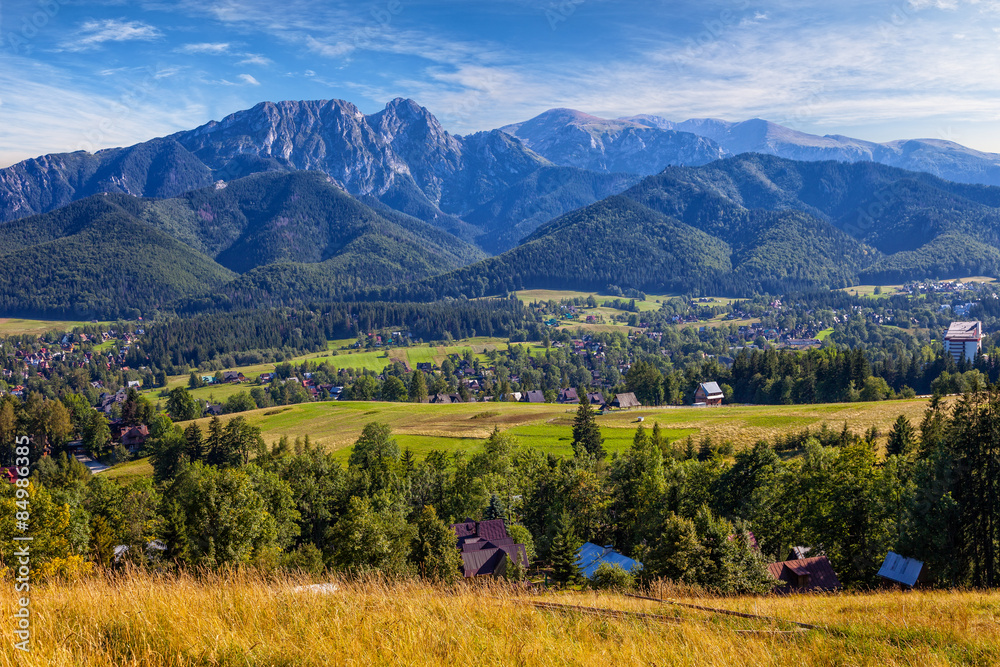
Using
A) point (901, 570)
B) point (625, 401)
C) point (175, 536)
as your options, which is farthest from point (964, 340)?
point (175, 536)

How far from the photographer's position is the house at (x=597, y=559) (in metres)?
38.3

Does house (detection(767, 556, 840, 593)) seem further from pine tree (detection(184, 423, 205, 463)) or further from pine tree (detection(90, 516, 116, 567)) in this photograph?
pine tree (detection(184, 423, 205, 463))

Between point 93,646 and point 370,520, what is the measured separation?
32.2 metres

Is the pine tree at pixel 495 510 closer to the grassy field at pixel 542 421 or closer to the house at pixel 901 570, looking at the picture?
the grassy field at pixel 542 421

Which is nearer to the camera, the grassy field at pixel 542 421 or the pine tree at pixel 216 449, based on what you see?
the pine tree at pixel 216 449

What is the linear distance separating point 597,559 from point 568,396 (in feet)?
386

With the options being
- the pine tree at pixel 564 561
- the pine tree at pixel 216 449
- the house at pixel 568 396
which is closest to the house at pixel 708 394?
the house at pixel 568 396

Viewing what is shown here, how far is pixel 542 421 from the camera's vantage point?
10106 centimetres

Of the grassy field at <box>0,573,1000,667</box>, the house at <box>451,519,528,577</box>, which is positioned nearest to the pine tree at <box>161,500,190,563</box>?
the house at <box>451,519,528,577</box>

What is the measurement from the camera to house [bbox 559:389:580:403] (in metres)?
156

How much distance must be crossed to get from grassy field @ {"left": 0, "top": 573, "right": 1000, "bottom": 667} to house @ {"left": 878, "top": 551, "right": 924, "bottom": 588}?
22.5 meters

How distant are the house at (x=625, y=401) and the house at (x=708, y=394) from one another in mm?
12364

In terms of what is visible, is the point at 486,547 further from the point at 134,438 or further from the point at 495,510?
the point at 134,438

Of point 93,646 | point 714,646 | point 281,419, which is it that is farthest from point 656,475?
point 281,419
